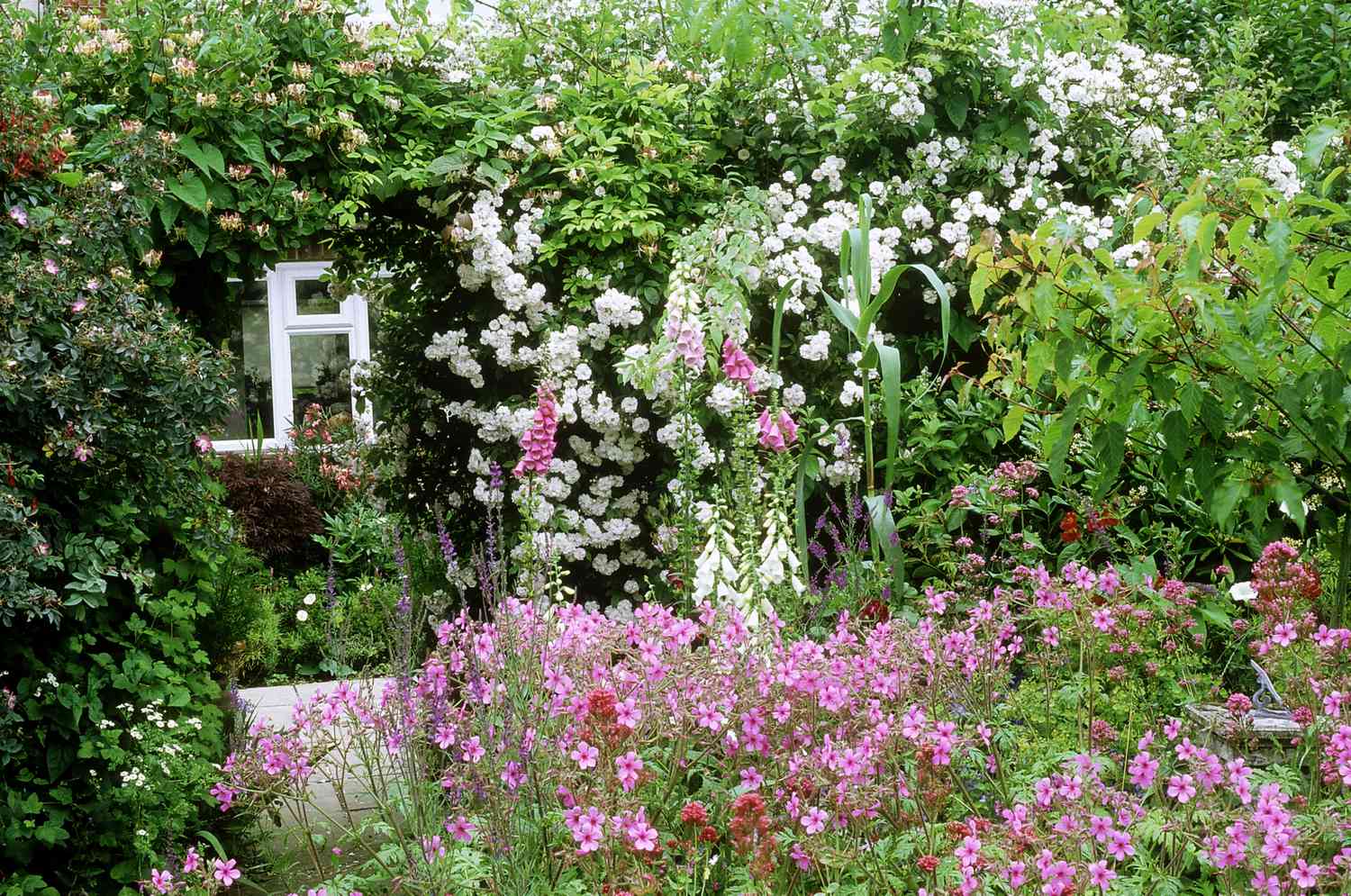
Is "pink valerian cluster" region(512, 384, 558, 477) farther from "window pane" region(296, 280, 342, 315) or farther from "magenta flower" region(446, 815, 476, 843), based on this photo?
"window pane" region(296, 280, 342, 315)

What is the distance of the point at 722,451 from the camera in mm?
4004

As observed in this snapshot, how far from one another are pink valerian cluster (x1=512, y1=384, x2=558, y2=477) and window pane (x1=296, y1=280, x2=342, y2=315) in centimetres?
667

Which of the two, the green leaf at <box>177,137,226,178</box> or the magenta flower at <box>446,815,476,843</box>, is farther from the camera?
the green leaf at <box>177,137,226,178</box>

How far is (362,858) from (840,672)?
151 centimetres

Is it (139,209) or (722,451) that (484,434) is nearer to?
(722,451)

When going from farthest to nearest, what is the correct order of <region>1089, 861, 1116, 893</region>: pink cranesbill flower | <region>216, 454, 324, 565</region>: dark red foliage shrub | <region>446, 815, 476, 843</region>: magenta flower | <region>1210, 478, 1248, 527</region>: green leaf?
<region>216, 454, 324, 565</region>: dark red foliage shrub
<region>1210, 478, 1248, 527</region>: green leaf
<region>446, 815, 476, 843</region>: magenta flower
<region>1089, 861, 1116, 893</region>: pink cranesbill flower

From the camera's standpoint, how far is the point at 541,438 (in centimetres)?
295

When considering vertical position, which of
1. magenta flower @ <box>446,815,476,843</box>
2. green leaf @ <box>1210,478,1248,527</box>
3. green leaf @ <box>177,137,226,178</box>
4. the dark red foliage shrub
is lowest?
the dark red foliage shrub

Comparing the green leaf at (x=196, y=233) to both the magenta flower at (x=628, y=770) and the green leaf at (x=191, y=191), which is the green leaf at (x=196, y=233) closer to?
the green leaf at (x=191, y=191)

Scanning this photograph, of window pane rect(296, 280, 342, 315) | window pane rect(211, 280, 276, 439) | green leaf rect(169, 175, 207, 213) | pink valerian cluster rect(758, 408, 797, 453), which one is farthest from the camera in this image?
window pane rect(296, 280, 342, 315)

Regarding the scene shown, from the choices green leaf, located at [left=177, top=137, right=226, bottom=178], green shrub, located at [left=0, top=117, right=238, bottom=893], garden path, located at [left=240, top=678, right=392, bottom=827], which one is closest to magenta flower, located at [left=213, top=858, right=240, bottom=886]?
garden path, located at [left=240, top=678, right=392, bottom=827]

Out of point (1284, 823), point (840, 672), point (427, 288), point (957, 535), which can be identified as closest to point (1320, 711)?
point (1284, 823)

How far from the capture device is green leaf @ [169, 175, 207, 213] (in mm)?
3471

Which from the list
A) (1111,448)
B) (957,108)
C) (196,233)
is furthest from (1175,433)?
(196,233)
